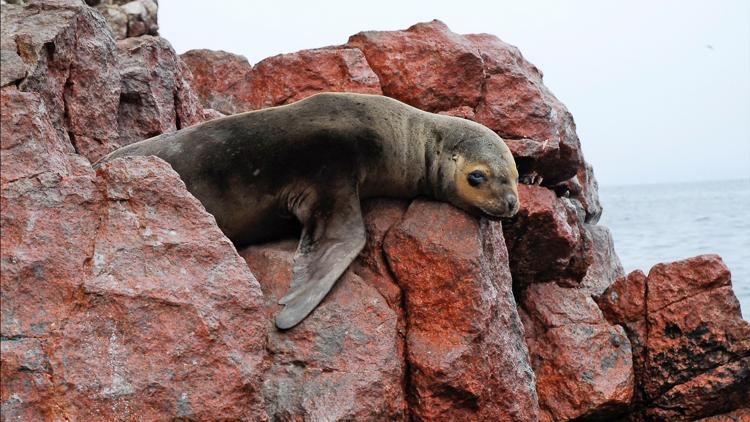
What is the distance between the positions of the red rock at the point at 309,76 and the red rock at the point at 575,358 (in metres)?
2.38

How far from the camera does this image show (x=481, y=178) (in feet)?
19.4

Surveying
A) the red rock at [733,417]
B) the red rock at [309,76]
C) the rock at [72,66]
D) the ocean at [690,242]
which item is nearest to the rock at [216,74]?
the red rock at [309,76]

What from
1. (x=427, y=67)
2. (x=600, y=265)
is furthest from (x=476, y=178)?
(x=600, y=265)

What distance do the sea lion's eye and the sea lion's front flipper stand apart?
0.75m

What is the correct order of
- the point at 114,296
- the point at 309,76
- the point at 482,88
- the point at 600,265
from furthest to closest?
the point at 600,265, the point at 309,76, the point at 482,88, the point at 114,296

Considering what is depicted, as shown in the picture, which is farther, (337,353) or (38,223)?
(337,353)

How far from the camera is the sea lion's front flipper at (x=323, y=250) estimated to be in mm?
5129

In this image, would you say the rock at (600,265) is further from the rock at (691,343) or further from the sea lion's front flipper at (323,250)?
the sea lion's front flipper at (323,250)

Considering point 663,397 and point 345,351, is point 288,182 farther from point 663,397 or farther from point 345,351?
point 663,397

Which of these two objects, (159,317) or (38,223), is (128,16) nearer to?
(38,223)

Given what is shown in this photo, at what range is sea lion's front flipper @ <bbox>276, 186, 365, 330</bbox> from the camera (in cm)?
513

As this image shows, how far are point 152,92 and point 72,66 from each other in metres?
1.05

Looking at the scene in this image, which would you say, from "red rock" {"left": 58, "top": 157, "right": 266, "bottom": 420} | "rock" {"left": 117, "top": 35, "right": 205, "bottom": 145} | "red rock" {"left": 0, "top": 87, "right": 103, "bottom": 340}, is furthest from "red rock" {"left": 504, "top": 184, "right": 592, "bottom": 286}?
"red rock" {"left": 0, "top": 87, "right": 103, "bottom": 340}

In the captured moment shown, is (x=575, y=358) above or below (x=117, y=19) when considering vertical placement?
below
